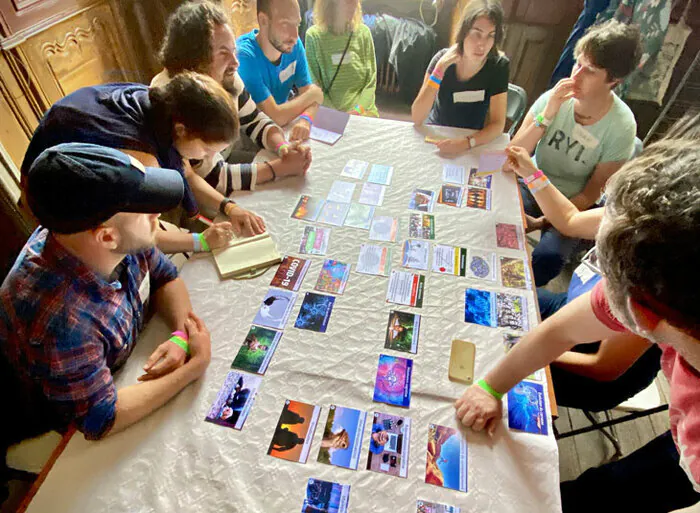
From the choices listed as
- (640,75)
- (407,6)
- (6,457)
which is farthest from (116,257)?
(407,6)

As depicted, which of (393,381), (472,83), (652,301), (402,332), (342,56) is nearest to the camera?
(652,301)

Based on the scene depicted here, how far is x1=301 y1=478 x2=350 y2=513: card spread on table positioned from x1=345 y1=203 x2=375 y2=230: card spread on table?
833 millimetres

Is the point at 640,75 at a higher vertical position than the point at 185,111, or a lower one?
lower

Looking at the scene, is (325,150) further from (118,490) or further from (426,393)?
(118,490)

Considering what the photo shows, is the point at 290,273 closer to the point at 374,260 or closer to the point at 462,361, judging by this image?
the point at 374,260

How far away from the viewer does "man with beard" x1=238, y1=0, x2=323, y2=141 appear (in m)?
1.93

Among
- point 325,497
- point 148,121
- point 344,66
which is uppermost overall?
point 148,121

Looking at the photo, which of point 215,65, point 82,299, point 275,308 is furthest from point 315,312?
point 215,65

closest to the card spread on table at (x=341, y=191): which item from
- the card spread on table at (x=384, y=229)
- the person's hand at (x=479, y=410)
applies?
the card spread on table at (x=384, y=229)

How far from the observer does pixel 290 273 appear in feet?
4.22

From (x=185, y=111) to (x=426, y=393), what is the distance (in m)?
1.03

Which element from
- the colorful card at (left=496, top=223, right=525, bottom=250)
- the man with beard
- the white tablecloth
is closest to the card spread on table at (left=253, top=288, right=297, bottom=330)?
the white tablecloth

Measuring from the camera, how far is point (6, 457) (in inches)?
41.4

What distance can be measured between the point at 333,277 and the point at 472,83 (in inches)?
55.1
